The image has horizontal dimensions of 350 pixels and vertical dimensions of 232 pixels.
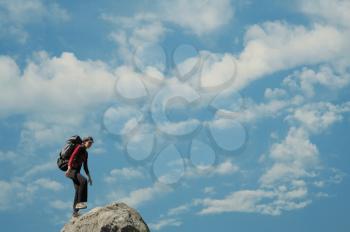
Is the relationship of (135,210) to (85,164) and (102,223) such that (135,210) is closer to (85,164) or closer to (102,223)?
(102,223)

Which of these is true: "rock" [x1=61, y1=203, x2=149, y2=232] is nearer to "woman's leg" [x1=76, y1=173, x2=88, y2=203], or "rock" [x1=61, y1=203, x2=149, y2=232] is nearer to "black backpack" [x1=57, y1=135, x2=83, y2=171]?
"woman's leg" [x1=76, y1=173, x2=88, y2=203]

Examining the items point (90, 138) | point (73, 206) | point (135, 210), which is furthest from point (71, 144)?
point (135, 210)

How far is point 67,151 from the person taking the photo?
1928cm

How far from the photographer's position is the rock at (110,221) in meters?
17.8

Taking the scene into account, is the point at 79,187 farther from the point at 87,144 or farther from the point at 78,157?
the point at 87,144

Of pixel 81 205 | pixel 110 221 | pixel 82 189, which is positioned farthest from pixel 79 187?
pixel 110 221

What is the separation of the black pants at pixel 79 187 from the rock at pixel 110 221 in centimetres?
67

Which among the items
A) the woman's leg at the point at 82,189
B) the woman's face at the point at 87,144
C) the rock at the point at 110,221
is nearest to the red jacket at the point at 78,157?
the woman's face at the point at 87,144

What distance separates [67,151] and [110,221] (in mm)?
3499

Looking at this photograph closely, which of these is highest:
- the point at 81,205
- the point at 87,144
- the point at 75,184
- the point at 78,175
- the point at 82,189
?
the point at 87,144

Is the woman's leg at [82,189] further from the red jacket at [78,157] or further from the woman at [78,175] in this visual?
the red jacket at [78,157]

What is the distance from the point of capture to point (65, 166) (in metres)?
19.3

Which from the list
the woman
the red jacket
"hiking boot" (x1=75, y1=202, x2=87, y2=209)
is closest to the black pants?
the woman

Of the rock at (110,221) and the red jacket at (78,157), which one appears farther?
the red jacket at (78,157)
